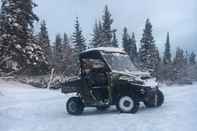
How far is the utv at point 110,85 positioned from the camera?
12.7 m

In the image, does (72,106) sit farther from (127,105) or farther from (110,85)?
(127,105)

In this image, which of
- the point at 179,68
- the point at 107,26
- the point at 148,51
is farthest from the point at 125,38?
the point at 107,26

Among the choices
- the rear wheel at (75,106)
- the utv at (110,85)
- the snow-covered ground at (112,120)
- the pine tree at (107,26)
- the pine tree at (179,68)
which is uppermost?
the pine tree at (107,26)

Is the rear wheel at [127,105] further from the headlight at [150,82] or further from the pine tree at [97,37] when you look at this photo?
the pine tree at [97,37]

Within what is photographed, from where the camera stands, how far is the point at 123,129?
9656mm

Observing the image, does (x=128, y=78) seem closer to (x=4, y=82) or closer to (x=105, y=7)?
(x=4, y=82)

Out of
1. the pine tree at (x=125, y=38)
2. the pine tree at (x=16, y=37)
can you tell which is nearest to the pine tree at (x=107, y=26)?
the pine tree at (x=16, y=37)

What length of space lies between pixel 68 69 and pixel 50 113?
153ft

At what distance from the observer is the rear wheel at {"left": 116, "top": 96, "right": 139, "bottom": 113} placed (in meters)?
12.5

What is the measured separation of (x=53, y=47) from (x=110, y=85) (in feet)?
227

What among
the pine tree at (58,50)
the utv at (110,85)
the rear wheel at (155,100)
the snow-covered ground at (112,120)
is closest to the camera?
the snow-covered ground at (112,120)

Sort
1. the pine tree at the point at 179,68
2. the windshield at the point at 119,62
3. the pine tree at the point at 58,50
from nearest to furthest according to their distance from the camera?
the windshield at the point at 119,62, the pine tree at the point at 58,50, the pine tree at the point at 179,68

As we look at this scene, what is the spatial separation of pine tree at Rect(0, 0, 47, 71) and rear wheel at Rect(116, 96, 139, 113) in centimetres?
2907

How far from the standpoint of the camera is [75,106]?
1399 cm
